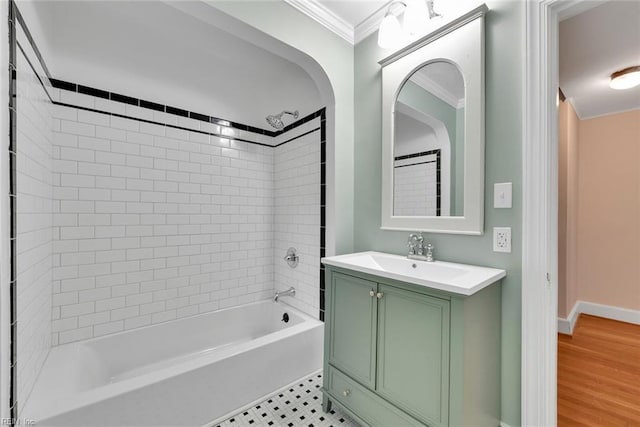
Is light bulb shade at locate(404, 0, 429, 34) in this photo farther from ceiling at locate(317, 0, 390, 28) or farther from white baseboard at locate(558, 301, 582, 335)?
white baseboard at locate(558, 301, 582, 335)

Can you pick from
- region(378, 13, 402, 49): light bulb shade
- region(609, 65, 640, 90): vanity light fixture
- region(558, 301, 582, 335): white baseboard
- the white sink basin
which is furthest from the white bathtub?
region(609, 65, 640, 90): vanity light fixture

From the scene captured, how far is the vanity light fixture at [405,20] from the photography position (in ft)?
4.93

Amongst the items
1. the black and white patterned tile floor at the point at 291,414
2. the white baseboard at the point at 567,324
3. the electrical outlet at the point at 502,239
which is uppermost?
the electrical outlet at the point at 502,239

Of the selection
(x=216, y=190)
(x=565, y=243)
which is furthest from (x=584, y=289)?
(x=216, y=190)

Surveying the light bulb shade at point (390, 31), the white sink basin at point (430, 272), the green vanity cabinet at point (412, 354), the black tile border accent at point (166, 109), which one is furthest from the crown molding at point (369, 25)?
the green vanity cabinet at point (412, 354)

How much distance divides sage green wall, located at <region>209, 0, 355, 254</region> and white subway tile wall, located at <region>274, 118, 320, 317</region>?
302 millimetres

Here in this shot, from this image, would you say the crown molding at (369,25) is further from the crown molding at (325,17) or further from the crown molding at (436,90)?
the crown molding at (436,90)

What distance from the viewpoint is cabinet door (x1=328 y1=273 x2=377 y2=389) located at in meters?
1.35

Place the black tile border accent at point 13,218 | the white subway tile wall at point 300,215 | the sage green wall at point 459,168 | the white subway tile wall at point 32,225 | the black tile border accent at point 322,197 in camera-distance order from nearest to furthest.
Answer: the black tile border accent at point 13,218
the white subway tile wall at point 32,225
the sage green wall at point 459,168
the black tile border accent at point 322,197
the white subway tile wall at point 300,215

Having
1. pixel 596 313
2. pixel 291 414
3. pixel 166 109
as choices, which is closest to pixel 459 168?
pixel 291 414

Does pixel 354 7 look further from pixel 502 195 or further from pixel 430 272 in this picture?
pixel 430 272

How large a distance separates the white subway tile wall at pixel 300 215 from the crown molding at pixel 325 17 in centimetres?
64

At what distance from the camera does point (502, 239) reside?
1313 millimetres

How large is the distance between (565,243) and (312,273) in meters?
2.55
